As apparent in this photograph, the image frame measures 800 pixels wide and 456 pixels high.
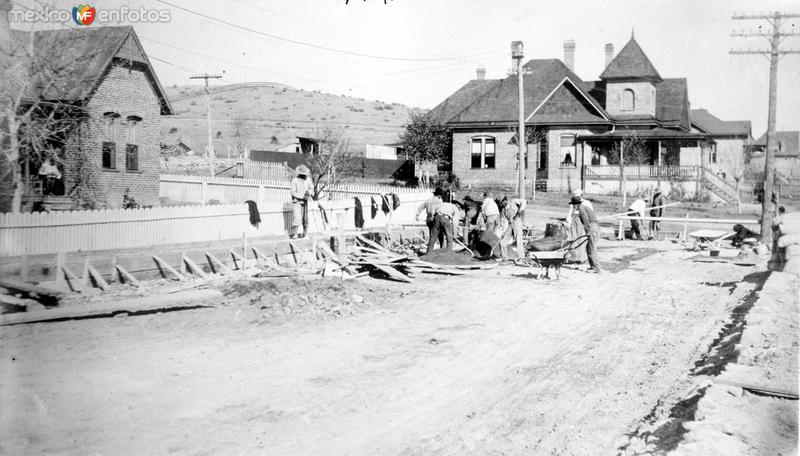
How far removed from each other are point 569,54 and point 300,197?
38.2 metres

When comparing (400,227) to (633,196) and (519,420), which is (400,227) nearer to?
(519,420)

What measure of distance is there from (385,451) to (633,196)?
36.6 m

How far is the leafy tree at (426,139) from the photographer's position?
43.8 meters

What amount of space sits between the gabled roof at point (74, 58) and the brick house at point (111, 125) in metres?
0.04

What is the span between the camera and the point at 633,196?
39.7 metres

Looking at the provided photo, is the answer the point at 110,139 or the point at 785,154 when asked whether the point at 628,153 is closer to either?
the point at 110,139

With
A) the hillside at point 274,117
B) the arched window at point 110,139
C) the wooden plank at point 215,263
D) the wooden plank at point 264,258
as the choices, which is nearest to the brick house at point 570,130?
the arched window at point 110,139

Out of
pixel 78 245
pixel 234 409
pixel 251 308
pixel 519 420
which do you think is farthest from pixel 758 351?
pixel 78 245

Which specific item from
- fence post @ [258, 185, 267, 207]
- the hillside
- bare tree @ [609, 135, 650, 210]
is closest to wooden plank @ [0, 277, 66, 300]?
fence post @ [258, 185, 267, 207]

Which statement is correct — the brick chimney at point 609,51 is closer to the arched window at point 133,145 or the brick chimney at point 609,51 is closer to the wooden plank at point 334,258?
the arched window at point 133,145

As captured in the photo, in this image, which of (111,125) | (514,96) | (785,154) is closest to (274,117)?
(514,96)

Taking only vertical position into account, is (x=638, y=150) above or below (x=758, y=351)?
above

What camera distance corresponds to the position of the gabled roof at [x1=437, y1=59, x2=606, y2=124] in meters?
42.4

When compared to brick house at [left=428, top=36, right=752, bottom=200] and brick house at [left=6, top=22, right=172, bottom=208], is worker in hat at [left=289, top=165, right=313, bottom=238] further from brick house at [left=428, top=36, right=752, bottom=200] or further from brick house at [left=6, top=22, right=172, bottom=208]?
brick house at [left=428, top=36, right=752, bottom=200]
